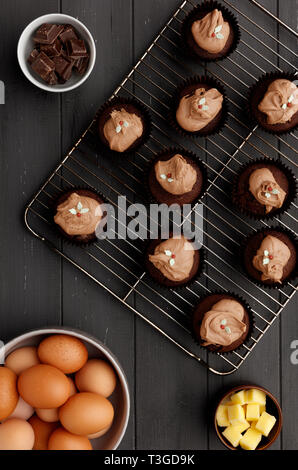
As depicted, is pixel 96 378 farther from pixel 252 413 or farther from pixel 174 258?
pixel 252 413

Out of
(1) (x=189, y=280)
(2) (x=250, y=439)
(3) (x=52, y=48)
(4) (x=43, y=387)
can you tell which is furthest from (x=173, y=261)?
(3) (x=52, y=48)

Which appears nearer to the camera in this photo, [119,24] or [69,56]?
[69,56]

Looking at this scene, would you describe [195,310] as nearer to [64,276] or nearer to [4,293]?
[64,276]

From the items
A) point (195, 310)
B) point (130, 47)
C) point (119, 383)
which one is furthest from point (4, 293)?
point (130, 47)

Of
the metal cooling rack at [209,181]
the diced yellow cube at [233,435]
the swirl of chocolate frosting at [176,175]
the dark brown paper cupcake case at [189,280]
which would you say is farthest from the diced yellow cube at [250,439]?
the swirl of chocolate frosting at [176,175]

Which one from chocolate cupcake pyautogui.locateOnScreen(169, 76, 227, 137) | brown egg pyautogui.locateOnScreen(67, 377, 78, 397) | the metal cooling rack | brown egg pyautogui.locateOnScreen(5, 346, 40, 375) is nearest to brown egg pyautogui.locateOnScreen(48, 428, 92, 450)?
brown egg pyautogui.locateOnScreen(67, 377, 78, 397)


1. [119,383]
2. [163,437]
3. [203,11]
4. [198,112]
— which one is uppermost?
[203,11]

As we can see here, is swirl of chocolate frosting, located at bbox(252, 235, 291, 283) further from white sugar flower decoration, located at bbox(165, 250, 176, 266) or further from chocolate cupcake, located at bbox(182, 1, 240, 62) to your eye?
chocolate cupcake, located at bbox(182, 1, 240, 62)
